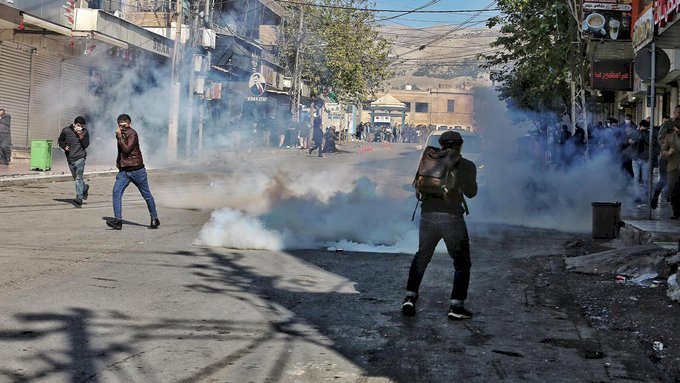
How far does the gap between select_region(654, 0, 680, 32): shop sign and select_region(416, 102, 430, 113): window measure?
102711mm

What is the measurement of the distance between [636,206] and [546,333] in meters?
9.76

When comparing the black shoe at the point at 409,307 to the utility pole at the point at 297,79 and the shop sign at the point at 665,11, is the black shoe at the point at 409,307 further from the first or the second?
the utility pole at the point at 297,79

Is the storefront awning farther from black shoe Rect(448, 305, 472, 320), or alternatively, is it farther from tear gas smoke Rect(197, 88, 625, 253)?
black shoe Rect(448, 305, 472, 320)

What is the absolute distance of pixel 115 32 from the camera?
96.4ft

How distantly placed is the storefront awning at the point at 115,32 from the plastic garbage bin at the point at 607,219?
1878 cm

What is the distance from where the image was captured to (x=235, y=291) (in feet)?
24.4

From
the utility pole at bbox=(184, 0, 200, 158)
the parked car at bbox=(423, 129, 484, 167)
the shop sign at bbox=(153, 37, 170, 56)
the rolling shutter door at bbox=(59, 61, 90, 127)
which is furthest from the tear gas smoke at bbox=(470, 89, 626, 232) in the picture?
the shop sign at bbox=(153, 37, 170, 56)

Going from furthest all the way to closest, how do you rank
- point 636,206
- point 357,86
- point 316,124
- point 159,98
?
point 357,86
point 316,124
point 159,98
point 636,206

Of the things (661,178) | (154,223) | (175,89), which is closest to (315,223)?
(154,223)

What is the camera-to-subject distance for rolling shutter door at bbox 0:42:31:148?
2466 centimetres

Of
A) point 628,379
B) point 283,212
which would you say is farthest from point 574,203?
point 628,379

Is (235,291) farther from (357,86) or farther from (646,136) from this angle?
(357,86)

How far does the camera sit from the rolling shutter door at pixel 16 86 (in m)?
24.7

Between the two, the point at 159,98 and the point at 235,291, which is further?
the point at 159,98
